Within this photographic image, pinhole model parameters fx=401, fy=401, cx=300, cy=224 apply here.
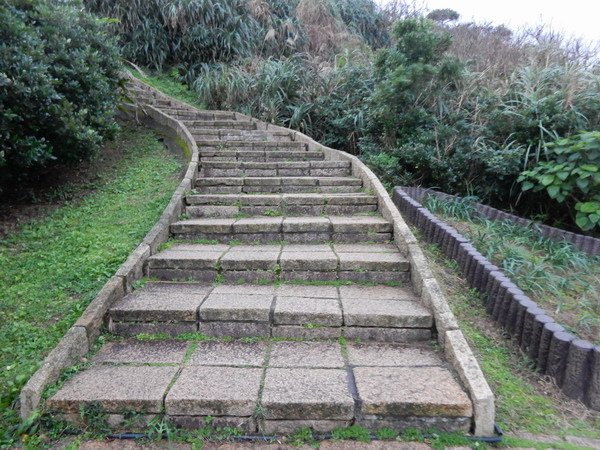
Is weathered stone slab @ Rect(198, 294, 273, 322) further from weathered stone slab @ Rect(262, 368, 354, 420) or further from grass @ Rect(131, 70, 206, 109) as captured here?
grass @ Rect(131, 70, 206, 109)

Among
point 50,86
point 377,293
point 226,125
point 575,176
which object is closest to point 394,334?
point 377,293

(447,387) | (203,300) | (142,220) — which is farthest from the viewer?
(142,220)

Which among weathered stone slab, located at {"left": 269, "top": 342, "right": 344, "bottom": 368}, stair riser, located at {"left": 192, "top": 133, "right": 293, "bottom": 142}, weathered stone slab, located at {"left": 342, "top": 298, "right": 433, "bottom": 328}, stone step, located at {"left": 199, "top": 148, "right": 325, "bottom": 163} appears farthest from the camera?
stair riser, located at {"left": 192, "top": 133, "right": 293, "bottom": 142}

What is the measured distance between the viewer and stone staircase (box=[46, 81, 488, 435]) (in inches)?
85.8

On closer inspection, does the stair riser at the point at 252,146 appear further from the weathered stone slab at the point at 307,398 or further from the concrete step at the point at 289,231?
the weathered stone slab at the point at 307,398

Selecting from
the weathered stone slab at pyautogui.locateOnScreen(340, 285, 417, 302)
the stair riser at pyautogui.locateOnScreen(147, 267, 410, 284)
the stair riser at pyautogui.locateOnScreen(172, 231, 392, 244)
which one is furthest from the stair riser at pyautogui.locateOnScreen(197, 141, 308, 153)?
the weathered stone slab at pyautogui.locateOnScreen(340, 285, 417, 302)

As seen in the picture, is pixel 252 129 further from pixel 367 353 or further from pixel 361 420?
pixel 361 420

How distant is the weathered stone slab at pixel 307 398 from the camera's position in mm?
2164

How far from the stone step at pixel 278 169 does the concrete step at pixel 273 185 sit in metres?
0.46

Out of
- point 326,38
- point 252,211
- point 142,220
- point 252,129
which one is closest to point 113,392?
point 142,220

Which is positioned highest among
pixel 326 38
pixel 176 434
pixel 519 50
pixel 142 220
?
pixel 326 38

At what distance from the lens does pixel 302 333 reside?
287 centimetres

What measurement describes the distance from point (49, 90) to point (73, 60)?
978mm

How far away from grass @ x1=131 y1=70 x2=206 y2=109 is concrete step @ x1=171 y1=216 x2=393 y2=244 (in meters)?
6.13
